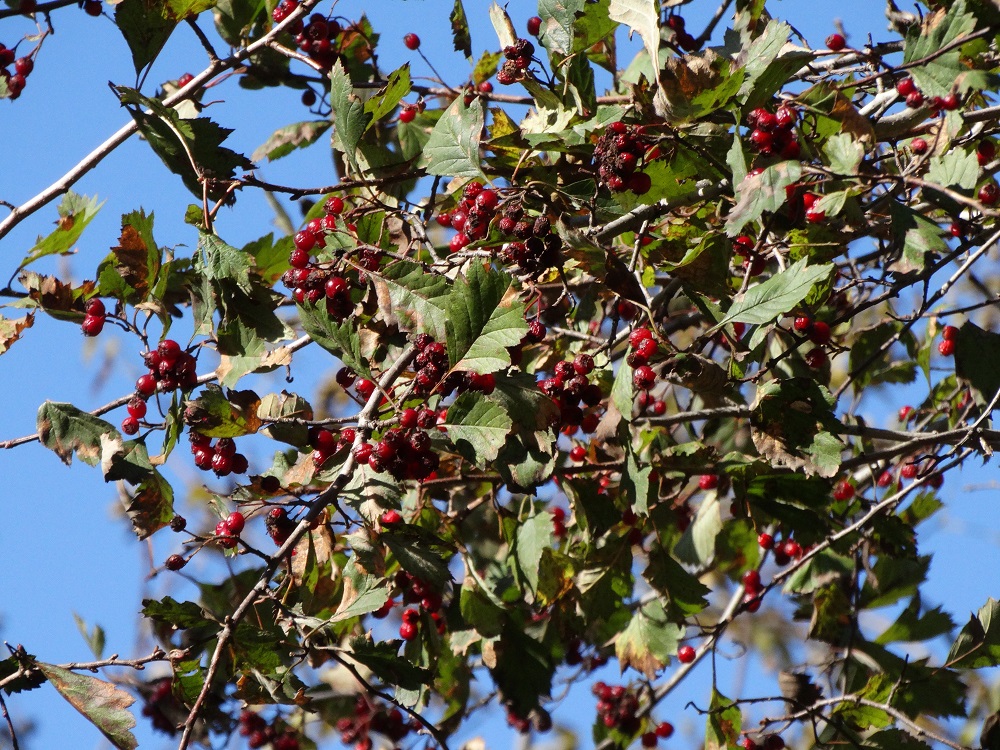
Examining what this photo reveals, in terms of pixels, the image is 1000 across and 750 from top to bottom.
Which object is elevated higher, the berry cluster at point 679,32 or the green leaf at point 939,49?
the berry cluster at point 679,32

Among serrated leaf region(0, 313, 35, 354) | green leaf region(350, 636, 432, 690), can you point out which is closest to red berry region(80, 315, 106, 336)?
serrated leaf region(0, 313, 35, 354)

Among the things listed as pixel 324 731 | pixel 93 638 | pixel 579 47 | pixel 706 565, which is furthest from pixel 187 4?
pixel 324 731

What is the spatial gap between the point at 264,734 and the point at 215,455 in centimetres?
189

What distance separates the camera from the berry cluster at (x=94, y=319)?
2.59 metres

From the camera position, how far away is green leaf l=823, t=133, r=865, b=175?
7.33 ft

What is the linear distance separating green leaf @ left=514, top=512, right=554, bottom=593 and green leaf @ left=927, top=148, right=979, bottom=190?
137 cm

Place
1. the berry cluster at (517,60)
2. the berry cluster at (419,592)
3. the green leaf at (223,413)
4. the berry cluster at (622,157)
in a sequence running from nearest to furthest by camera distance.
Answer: the berry cluster at (622,157) → the green leaf at (223,413) → the berry cluster at (517,60) → the berry cluster at (419,592)

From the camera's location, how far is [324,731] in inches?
192

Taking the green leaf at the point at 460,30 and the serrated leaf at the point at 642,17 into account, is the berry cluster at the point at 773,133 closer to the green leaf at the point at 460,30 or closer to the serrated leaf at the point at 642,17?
the serrated leaf at the point at 642,17

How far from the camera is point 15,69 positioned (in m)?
3.29

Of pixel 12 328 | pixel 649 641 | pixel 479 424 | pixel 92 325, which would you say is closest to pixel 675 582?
pixel 649 641

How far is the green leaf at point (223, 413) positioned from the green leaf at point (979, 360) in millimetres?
2046

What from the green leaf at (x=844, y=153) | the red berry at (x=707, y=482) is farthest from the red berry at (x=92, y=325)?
the red berry at (x=707, y=482)

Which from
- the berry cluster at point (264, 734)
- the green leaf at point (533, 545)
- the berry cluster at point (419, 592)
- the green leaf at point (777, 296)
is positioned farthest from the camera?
the berry cluster at point (264, 734)
